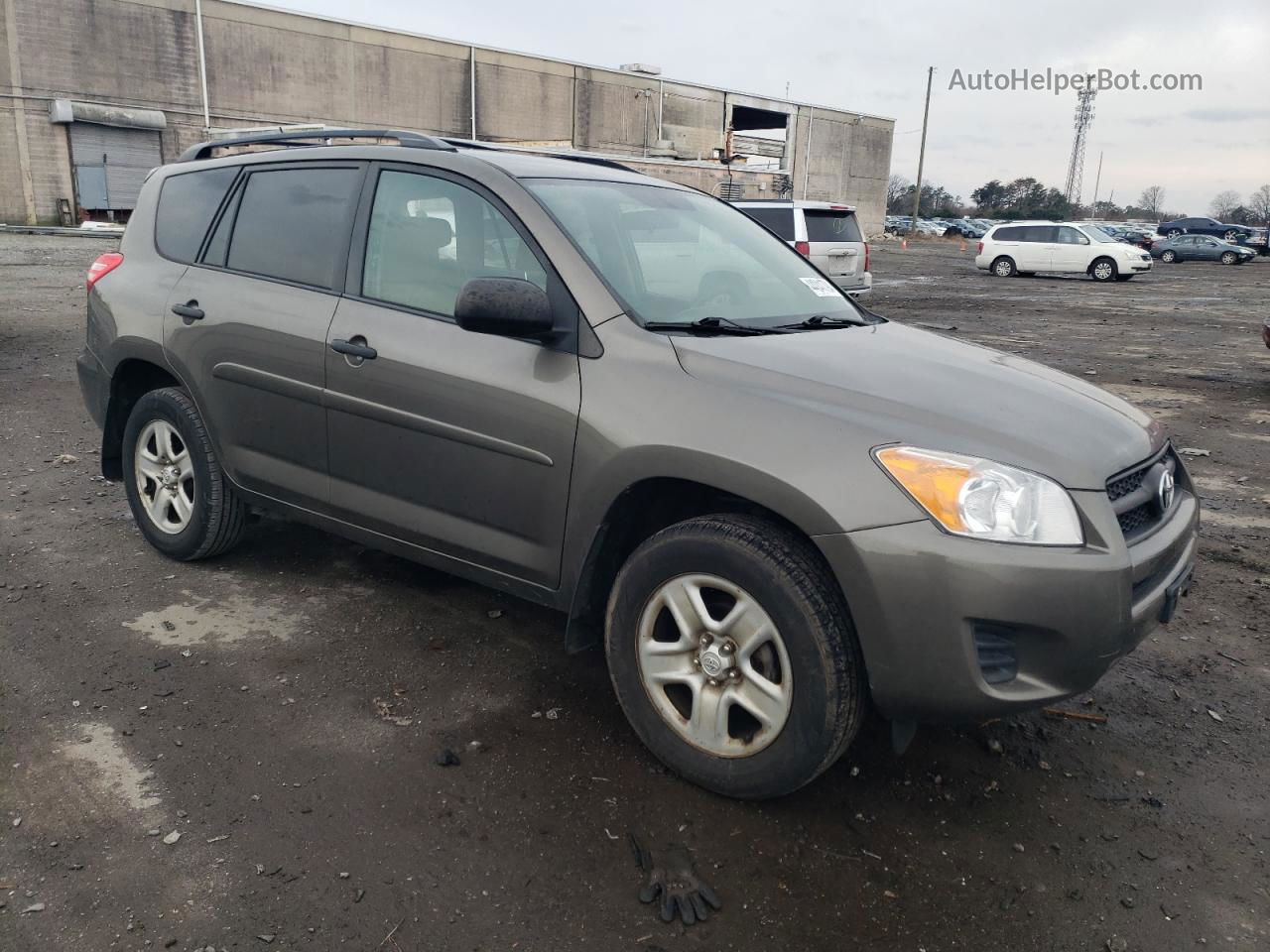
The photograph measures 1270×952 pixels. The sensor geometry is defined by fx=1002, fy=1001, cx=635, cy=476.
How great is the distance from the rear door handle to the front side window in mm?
185

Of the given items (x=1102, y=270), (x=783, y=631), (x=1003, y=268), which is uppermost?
(x=783, y=631)

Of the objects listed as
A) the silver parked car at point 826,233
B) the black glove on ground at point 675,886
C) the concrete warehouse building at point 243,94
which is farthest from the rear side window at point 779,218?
the black glove on ground at point 675,886

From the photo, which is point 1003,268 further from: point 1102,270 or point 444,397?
point 444,397

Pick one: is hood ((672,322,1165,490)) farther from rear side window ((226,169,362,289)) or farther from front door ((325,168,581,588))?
rear side window ((226,169,362,289))

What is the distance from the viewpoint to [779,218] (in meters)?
15.4

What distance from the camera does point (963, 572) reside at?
2.41 meters

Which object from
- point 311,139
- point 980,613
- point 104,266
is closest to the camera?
point 980,613

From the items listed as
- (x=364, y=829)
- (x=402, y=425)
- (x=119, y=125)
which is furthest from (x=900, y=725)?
(x=119, y=125)

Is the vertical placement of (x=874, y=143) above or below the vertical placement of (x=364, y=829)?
above

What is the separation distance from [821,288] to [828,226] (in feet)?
39.6

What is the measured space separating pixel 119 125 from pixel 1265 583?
37.1 metres

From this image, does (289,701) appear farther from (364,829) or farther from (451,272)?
(451,272)

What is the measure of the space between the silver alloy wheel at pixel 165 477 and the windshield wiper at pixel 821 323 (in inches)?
104

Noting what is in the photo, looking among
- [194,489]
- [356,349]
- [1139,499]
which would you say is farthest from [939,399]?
[194,489]
